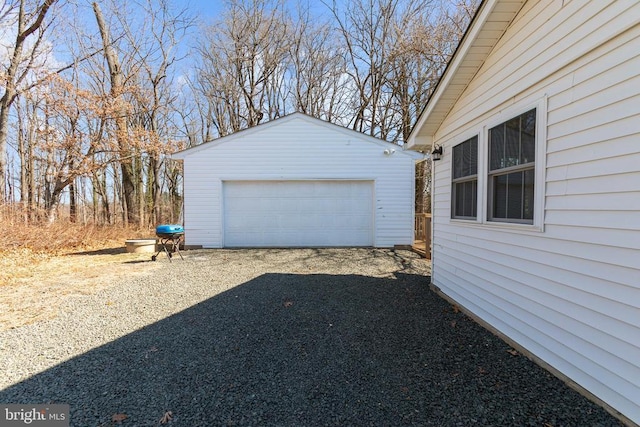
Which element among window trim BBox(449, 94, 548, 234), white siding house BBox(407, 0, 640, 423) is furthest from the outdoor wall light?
white siding house BBox(407, 0, 640, 423)

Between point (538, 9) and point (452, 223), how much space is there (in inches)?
106

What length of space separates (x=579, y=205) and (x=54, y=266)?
9.61 metres

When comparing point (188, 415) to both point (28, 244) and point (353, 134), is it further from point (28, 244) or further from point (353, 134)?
point (28, 244)

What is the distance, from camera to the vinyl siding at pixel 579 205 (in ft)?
6.29

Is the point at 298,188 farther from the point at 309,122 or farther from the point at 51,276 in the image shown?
the point at 51,276

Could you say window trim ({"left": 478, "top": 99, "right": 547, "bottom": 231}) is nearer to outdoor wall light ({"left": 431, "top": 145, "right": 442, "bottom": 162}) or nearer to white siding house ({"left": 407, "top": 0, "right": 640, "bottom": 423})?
white siding house ({"left": 407, "top": 0, "right": 640, "bottom": 423})

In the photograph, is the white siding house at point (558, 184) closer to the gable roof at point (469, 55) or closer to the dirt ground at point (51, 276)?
the gable roof at point (469, 55)

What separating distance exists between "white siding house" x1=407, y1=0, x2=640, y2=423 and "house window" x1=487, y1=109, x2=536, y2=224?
0.05 ft

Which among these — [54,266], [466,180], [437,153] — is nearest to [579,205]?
[466,180]

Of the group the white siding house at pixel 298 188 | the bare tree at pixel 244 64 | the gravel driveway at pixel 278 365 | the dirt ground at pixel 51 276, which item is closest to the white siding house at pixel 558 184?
the gravel driveway at pixel 278 365

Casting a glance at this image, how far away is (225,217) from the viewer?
9352 mm

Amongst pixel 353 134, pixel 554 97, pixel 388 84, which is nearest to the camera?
pixel 554 97

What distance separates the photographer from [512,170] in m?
3.10

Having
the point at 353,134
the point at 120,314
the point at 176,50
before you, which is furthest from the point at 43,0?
the point at 120,314
